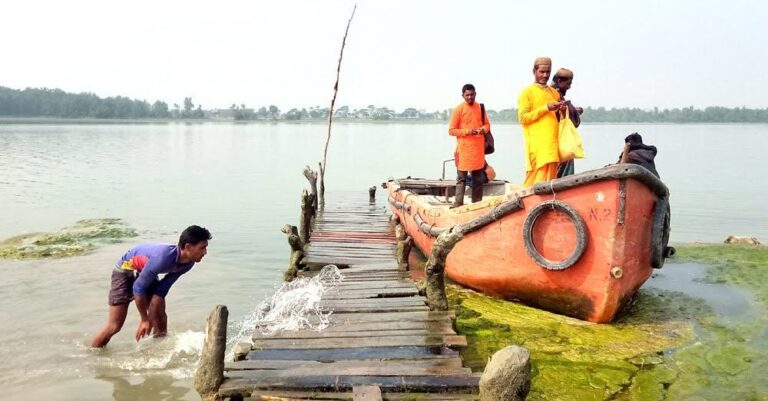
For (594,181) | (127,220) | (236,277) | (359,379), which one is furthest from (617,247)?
(127,220)

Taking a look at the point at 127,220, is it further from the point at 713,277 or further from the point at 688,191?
the point at 688,191

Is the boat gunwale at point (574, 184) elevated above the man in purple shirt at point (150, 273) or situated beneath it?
elevated above

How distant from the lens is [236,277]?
29.8 feet

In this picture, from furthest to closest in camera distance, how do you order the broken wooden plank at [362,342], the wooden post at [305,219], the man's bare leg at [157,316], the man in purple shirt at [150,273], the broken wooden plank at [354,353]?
the wooden post at [305,219]
the man's bare leg at [157,316]
the man in purple shirt at [150,273]
the broken wooden plank at [362,342]
the broken wooden plank at [354,353]

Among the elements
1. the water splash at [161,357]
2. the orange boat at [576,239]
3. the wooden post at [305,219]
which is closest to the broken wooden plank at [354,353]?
the water splash at [161,357]

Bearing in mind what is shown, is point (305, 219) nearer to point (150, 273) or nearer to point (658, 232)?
point (150, 273)

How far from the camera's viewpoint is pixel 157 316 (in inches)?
220

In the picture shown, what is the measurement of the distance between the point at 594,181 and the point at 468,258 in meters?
1.97

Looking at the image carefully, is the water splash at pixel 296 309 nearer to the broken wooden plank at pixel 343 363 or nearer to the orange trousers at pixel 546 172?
the broken wooden plank at pixel 343 363

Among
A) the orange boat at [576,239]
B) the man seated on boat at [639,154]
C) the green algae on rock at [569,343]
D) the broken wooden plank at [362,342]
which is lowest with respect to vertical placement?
the green algae on rock at [569,343]

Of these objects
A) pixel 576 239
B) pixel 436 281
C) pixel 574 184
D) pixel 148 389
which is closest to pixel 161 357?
pixel 148 389

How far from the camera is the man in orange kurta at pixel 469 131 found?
24.3ft

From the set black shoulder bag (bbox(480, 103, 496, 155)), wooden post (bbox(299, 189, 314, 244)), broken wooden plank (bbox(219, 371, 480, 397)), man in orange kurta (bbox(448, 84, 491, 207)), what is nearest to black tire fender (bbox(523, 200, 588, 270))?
man in orange kurta (bbox(448, 84, 491, 207))

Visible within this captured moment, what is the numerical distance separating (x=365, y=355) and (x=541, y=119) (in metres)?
3.30
